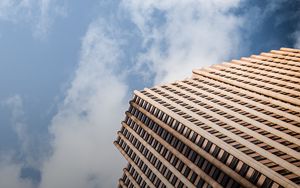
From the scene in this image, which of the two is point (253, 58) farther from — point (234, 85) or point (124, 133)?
point (124, 133)

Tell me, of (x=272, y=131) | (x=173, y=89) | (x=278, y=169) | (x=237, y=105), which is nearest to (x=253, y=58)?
(x=173, y=89)

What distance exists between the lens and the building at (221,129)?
65625mm

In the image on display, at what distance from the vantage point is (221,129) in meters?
78.7

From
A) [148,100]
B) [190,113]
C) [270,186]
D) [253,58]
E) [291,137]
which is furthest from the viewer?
[253,58]

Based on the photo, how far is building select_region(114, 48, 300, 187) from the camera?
65625 mm

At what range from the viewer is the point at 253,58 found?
428ft

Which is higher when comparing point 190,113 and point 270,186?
point 190,113

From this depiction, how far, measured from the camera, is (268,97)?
95.8 meters

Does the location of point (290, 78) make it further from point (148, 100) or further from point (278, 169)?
point (278, 169)

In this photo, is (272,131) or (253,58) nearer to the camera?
(272,131)

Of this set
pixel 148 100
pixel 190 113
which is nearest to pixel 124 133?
pixel 148 100

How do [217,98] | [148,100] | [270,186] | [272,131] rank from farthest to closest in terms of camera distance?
[148,100], [217,98], [272,131], [270,186]

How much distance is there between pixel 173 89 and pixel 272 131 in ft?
140

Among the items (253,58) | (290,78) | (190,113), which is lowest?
Result: (190,113)
